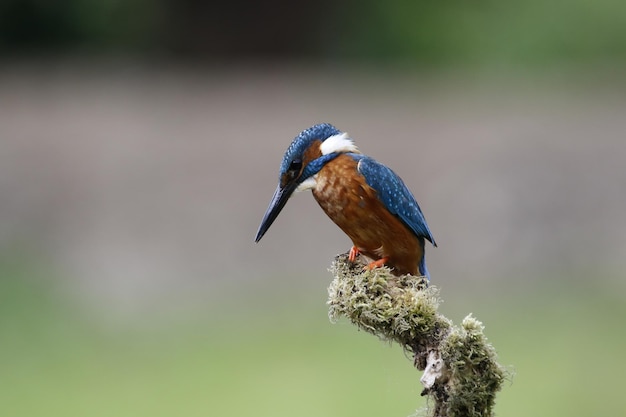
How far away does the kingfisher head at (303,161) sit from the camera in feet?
8.18

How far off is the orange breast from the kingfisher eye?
7cm

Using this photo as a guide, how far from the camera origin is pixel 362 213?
8.41 ft

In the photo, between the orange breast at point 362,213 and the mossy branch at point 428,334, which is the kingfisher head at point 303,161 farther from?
the mossy branch at point 428,334

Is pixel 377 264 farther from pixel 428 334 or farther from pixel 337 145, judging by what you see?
pixel 428 334

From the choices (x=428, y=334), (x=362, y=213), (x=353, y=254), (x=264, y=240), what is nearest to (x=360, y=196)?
(x=362, y=213)

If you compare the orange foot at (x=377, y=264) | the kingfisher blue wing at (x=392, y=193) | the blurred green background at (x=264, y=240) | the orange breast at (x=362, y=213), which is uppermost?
the blurred green background at (x=264, y=240)

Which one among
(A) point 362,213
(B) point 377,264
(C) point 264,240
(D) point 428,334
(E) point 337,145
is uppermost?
(C) point 264,240

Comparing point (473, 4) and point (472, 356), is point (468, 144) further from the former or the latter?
point (472, 356)

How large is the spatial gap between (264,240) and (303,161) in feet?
16.4

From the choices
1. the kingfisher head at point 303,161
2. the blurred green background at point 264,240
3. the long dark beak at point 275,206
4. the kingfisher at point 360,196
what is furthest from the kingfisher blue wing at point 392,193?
the blurred green background at point 264,240

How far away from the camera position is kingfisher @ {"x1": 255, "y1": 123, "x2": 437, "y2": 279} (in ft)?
8.32

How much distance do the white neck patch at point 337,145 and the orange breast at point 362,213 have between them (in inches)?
1.7

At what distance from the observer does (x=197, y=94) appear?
368 inches

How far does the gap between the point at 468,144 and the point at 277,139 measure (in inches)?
61.8
